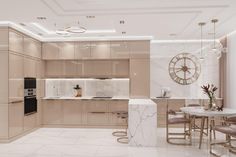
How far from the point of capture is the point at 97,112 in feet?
22.7

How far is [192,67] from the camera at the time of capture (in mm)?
7480

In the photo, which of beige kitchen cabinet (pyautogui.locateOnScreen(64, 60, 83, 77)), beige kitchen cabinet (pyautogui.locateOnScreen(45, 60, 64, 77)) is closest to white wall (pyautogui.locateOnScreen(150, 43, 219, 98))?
beige kitchen cabinet (pyautogui.locateOnScreen(64, 60, 83, 77))

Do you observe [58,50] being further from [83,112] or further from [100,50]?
[83,112]

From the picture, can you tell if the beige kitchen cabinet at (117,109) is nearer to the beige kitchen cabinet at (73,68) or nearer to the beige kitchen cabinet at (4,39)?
the beige kitchen cabinet at (73,68)

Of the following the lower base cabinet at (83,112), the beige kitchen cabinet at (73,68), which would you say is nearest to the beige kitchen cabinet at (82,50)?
the beige kitchen cabinet at (73,68)

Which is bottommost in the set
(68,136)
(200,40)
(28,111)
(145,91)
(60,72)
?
(68,136)

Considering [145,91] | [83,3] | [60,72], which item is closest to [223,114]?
[145,91]

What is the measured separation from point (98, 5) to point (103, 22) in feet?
3.74

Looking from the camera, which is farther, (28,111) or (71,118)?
(71,118)

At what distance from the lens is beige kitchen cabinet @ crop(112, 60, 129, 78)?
728 centimetres

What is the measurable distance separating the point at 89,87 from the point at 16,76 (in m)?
2.46

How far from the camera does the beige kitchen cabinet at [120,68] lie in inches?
287

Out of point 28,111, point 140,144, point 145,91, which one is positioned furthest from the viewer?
point 145,91

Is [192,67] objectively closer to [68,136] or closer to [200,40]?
[200,40]
